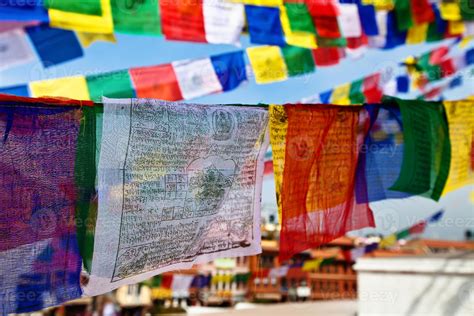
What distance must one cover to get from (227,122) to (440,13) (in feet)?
17.1

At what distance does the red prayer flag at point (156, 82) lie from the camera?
17.4ft

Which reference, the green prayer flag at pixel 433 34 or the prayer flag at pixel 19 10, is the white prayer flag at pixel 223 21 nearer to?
the prayer flag at pixel 19 10

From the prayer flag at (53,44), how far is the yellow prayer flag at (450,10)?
5.24m

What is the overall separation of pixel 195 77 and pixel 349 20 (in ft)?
7.72

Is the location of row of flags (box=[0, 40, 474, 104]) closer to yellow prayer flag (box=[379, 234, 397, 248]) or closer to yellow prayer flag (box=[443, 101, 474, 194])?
Answer: yellow prayer flag (box=[443, 101, 474, 194])

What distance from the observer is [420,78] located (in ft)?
28.4

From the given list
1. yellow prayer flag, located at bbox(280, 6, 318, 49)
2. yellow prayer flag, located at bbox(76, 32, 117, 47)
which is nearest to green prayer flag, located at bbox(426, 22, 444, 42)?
yellow prayer flag, located at bbox(280, 6, 318, 49)

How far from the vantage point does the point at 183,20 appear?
5141 millimetres

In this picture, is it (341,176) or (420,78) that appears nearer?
(341,176)

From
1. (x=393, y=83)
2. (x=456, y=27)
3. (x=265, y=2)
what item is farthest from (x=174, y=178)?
(x=393, y=83)

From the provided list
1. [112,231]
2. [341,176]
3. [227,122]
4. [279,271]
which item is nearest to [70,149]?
[112,231]

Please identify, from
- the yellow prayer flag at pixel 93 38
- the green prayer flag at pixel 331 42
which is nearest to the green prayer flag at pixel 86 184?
the yellow prayer flag at pixel 93 38

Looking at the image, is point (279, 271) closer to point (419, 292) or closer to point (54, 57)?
point (419, 292)

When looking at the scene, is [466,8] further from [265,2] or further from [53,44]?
[53,44]
